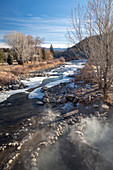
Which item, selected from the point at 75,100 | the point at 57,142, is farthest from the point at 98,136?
the point at 75,100

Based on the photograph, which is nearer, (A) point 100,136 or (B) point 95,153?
(B) point 95,153

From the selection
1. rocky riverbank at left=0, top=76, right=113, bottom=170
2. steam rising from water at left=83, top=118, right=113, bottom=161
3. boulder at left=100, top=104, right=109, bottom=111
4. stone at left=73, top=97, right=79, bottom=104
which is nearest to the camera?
rocky riverbank at left=0, top=76, right=113, bottom=170

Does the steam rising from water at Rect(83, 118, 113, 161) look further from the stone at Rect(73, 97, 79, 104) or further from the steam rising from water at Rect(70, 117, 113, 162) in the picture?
the stone at Rect(73, 97, 79, 104)

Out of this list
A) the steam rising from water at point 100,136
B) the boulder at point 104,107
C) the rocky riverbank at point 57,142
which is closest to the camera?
the rocky riverbank at point 57,142

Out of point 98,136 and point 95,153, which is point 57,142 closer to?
point 95,153

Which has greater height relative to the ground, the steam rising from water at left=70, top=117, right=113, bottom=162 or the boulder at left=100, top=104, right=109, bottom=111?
the boulder at left=100, top=104, right=109, bottom=111

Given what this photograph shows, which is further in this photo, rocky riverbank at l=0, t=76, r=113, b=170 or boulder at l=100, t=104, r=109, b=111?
boulder at l=100, t=104, r=109, b=111

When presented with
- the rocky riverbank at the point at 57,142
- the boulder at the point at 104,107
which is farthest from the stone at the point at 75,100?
the boulder at the point at 104,107

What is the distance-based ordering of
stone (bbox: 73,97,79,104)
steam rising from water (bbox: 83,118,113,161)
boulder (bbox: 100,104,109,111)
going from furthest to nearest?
stone (bbox: 73,97,79,104) → boulder (bbox: 100,104,109,111) → steam rising from water (bbox: 83,118,113,161)

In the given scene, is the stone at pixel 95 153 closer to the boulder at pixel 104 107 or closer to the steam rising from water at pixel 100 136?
the steam rising from water at pixel 100 136

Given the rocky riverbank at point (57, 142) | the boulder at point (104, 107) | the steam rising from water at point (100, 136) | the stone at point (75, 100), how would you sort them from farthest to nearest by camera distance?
the stone at point (75, 100), the boulder at point (104, 107), the steam rising from water at point (100, 136), the rocky riverbank at point (57, 142)

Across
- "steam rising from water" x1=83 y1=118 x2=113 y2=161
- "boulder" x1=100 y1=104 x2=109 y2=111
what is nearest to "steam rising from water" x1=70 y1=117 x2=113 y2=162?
"steam rising from water" x1=83 y1=118 x2=113 y2=161

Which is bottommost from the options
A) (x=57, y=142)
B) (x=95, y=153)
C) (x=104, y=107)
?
(x=57, y=142)

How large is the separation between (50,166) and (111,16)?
21.5 feet
